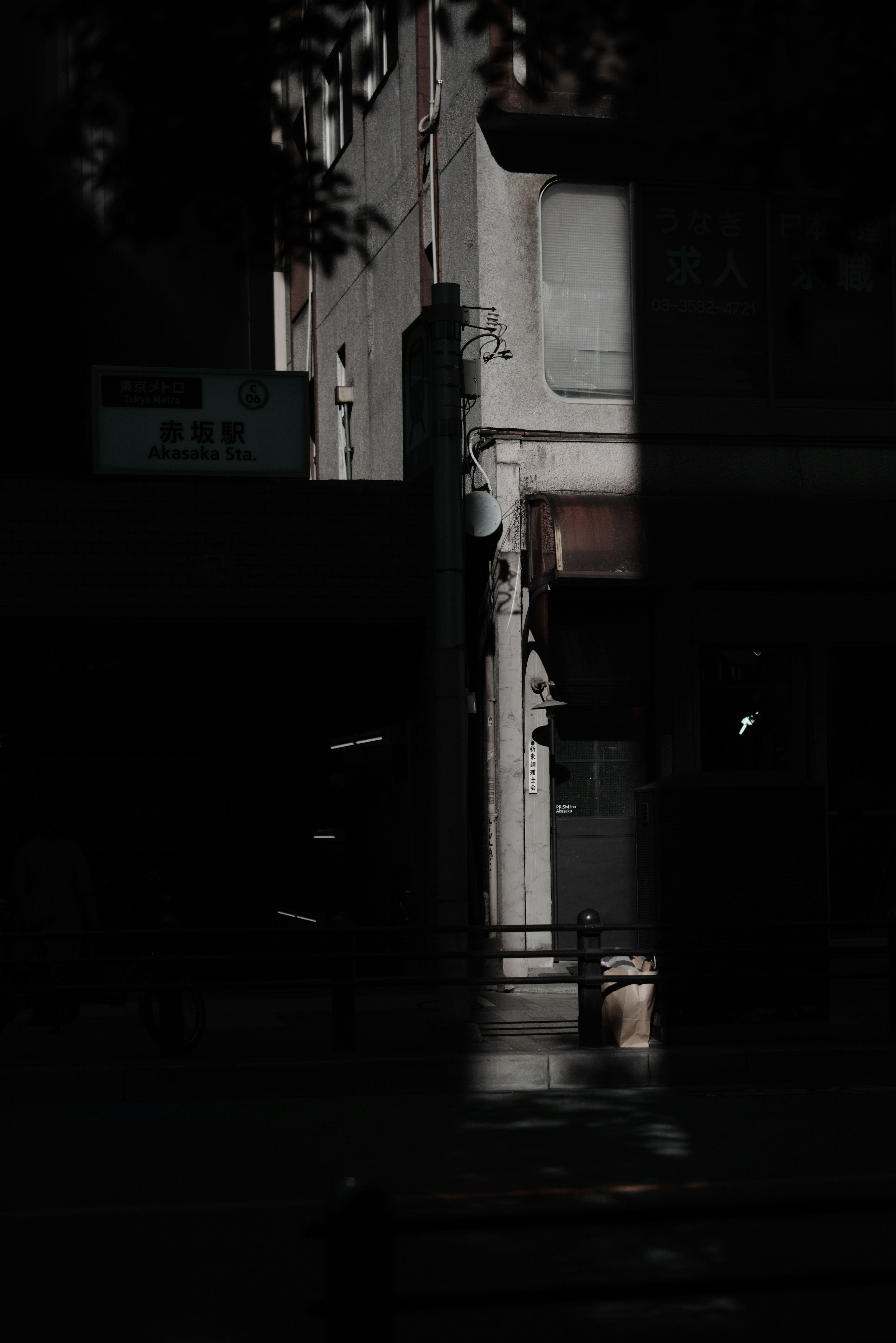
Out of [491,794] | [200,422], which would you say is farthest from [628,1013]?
[200,422]

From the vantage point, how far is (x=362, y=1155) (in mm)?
7984

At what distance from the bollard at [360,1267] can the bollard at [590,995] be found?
26.1 ft

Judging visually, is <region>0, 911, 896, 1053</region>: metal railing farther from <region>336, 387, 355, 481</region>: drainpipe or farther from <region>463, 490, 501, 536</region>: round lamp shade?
<region>336, 387, 355, 481</region>: drainpipe

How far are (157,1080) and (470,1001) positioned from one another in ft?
13.7

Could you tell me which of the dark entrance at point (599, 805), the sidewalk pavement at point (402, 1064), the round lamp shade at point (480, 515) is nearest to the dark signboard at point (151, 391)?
the round lamp shade at point (480, 515)

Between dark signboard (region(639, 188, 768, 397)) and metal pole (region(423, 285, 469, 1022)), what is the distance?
4373 millimetres

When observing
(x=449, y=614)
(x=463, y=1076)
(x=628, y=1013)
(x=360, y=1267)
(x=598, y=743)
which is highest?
(x=449, y=614)

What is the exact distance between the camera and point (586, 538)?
15.1 m

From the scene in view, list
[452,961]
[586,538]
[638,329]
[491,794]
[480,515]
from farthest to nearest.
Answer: [638,329], [491,794], [480,515], [586,538], [452,961]

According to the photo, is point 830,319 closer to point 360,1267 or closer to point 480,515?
point 480,515

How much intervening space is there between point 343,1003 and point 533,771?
5.45m

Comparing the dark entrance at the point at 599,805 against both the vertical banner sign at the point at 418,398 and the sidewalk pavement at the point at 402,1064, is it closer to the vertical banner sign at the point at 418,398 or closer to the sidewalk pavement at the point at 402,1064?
the vertical banner sign at the point at 418,398

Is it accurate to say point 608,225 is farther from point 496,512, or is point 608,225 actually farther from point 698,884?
point 698,884

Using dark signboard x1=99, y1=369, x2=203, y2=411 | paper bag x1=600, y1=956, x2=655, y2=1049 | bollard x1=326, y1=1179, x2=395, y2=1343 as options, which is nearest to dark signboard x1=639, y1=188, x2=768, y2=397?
dark signboard x1=99, y1=369, x2=203, y2=411
